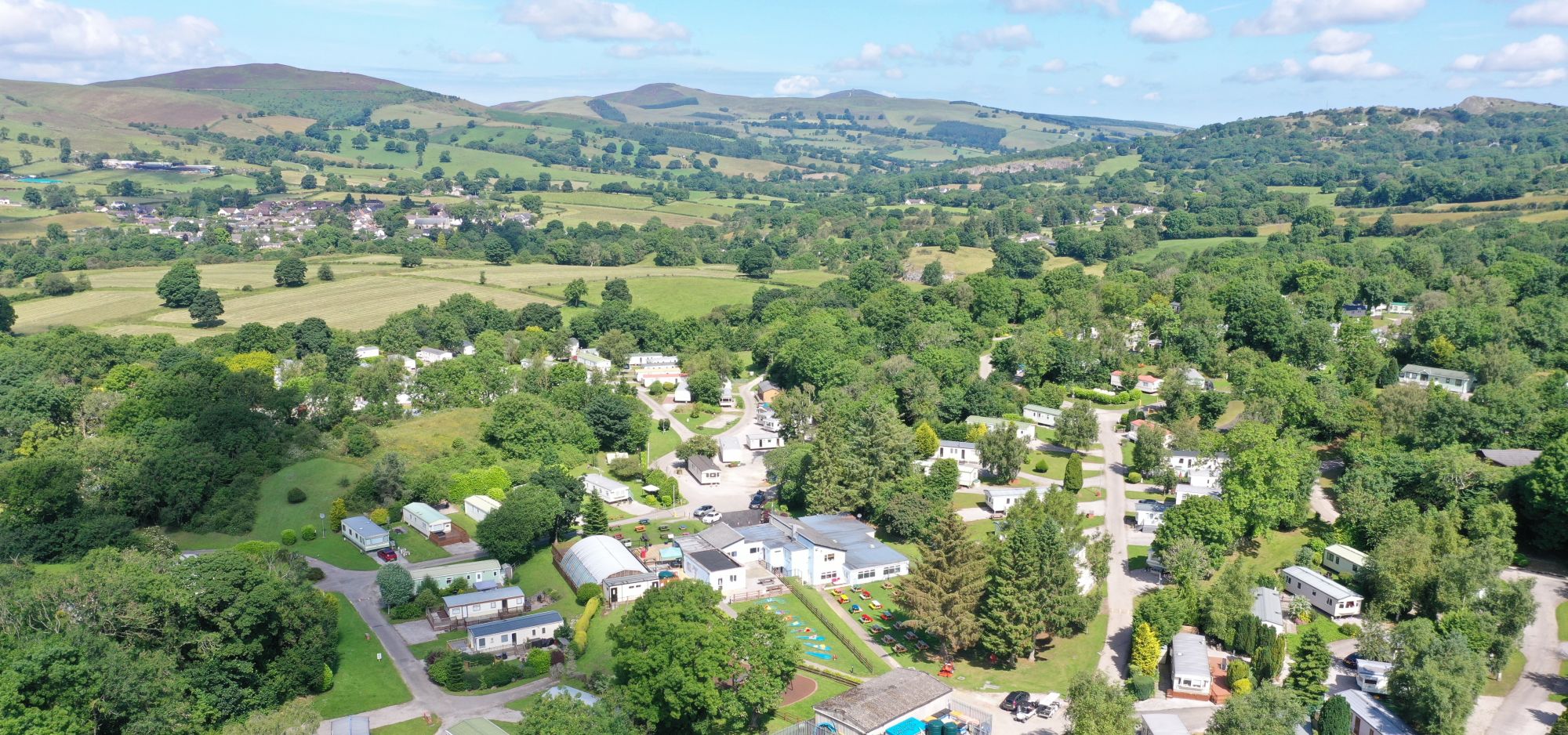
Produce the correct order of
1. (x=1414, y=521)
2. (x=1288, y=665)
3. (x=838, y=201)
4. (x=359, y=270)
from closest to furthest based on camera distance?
(x=1288, y=665), (x=1414, y=521), (x=359, y=270), (x=838, y=201)

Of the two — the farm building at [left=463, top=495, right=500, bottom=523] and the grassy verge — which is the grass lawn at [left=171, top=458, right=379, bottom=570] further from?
the grassy verge

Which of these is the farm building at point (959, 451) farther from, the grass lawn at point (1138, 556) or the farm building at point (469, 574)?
the farm building at point (469, 574)

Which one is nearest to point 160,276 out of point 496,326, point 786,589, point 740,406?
point 496,326

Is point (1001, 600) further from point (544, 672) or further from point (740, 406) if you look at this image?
point (740, 406)

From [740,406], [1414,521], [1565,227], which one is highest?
[1565,227]

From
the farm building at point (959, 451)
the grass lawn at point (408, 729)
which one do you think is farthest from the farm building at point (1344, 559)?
the grass lawn at point (408, 729)

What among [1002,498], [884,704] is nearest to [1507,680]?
[884,704]
